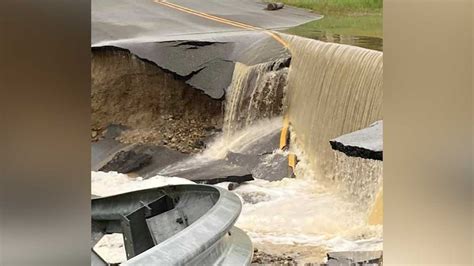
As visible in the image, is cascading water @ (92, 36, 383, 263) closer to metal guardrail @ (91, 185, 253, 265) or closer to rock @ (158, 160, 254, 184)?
rock @ (158, 160, 254, 184)

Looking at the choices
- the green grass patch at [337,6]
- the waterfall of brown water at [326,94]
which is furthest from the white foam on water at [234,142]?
the green grass patch at [337,6]

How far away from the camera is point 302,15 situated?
2.35m

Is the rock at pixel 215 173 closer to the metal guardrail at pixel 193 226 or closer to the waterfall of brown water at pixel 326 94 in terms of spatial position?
the metal guardrail at pixel 193 226

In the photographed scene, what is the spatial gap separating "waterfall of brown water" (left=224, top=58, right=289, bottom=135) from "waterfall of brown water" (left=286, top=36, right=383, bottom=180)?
61 mm

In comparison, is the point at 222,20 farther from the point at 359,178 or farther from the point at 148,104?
the point at 359,178

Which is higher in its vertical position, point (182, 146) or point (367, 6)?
point (367, 6)

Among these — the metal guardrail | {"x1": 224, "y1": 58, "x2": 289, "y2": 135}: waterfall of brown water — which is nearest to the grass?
{"x1": 224, "y1": 58, "x2": 289, "y2": 135}: waterfall of brown water

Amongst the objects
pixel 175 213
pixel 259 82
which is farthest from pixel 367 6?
pixel 175 213

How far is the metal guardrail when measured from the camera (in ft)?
5.19

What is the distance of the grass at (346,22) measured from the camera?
7.33 ft
